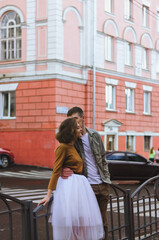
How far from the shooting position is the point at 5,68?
27.2 m

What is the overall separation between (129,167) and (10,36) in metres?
12.9

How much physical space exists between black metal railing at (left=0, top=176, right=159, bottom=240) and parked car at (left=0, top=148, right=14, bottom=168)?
17356 millimetres

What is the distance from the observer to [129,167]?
18.9 meters

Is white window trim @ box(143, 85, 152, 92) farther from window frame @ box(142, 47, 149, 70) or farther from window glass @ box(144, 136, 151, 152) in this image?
window glass @ box(144, 136, 151, 152)

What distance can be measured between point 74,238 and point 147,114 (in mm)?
29185

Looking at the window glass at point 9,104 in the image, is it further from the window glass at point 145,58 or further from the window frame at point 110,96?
the window glass at point 145,58

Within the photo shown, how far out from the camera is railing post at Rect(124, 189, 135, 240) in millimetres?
6254

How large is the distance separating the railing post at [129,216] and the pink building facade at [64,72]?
18.9m

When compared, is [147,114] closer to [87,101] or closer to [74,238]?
[87,101]

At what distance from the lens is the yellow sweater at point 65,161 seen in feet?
16.6

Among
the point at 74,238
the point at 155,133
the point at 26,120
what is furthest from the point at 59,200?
the point at 155,133

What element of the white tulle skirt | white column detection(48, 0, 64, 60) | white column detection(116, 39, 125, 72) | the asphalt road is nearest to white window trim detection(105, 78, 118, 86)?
white column detection(116, 39, 125, 72)

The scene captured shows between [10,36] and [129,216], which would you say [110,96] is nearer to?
[10,36]

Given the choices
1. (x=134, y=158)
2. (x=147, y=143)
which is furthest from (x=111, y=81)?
(x=134, y=158)
